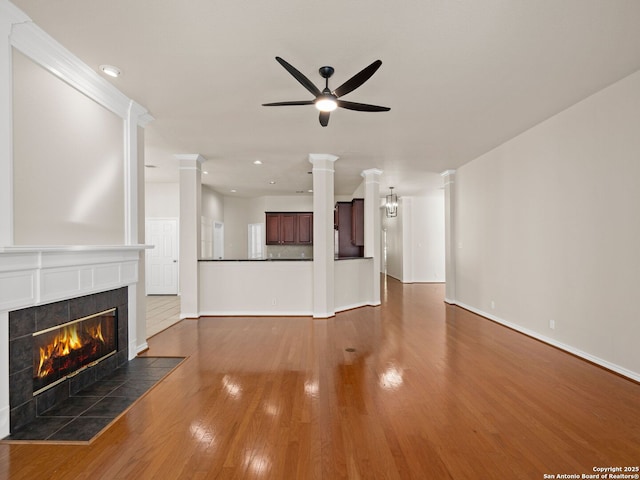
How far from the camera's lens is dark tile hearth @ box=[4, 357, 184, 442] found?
2.22 meters

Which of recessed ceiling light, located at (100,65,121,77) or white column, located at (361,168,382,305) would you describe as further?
white column, located at (361,168,382,305)

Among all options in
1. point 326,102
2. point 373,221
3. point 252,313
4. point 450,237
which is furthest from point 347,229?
point 326,102

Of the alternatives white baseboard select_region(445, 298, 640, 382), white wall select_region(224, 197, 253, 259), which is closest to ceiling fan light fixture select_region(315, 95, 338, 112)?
white baseboard select_region(445, 298, 640, 382)

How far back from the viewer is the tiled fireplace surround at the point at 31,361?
226 centimetres

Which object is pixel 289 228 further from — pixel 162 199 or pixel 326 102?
pixel 326 102

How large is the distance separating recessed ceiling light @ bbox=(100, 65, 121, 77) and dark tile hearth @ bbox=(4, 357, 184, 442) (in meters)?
2.94

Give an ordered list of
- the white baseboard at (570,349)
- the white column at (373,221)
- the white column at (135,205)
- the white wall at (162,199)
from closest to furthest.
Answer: the white baseboard at (570,349) < the white column at (135,205) < the white column at (373,221) < the white wall at (162,199)

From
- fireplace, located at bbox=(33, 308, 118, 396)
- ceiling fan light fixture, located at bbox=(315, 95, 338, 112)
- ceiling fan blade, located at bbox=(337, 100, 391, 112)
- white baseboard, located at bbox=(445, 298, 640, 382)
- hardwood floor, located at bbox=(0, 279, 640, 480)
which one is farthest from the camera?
white baseboard, located at bbox=(445, 298, 640, 382)

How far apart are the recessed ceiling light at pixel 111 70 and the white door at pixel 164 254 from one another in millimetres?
5544

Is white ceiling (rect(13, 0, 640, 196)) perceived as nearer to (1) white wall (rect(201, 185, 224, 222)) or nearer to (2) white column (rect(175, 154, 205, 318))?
(2) white column (rect(175, 154, 205, 318))

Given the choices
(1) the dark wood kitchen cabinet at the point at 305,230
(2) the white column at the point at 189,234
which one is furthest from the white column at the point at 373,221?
(2) the white column at the point at 189,234

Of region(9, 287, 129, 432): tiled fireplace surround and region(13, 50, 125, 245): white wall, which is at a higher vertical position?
region(13, 50, 125, 245): white wall

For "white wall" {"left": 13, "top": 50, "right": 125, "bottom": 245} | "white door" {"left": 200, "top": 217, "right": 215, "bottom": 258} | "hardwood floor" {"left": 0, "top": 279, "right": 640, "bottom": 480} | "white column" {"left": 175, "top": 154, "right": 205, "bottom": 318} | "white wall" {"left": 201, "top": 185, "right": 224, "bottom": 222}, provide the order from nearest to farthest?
"hardwood floor" {"left": 0, "top": 279, "right": 640, "bottom": 480} < "white wall" {"left": 13, "top": 50, "right": 125, "bottom": 245} < "white column" {"left": 175, "top": 154, "right": 205, "bottom": 318} < "white door" {"left": 200, "top": 217, "right": 215, "bottom": 258} < "white wall" {"left": 201, "top": 185, "right": 224, "bottom": 222}

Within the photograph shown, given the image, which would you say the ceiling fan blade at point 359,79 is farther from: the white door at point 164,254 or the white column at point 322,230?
the white door at point 164,254
